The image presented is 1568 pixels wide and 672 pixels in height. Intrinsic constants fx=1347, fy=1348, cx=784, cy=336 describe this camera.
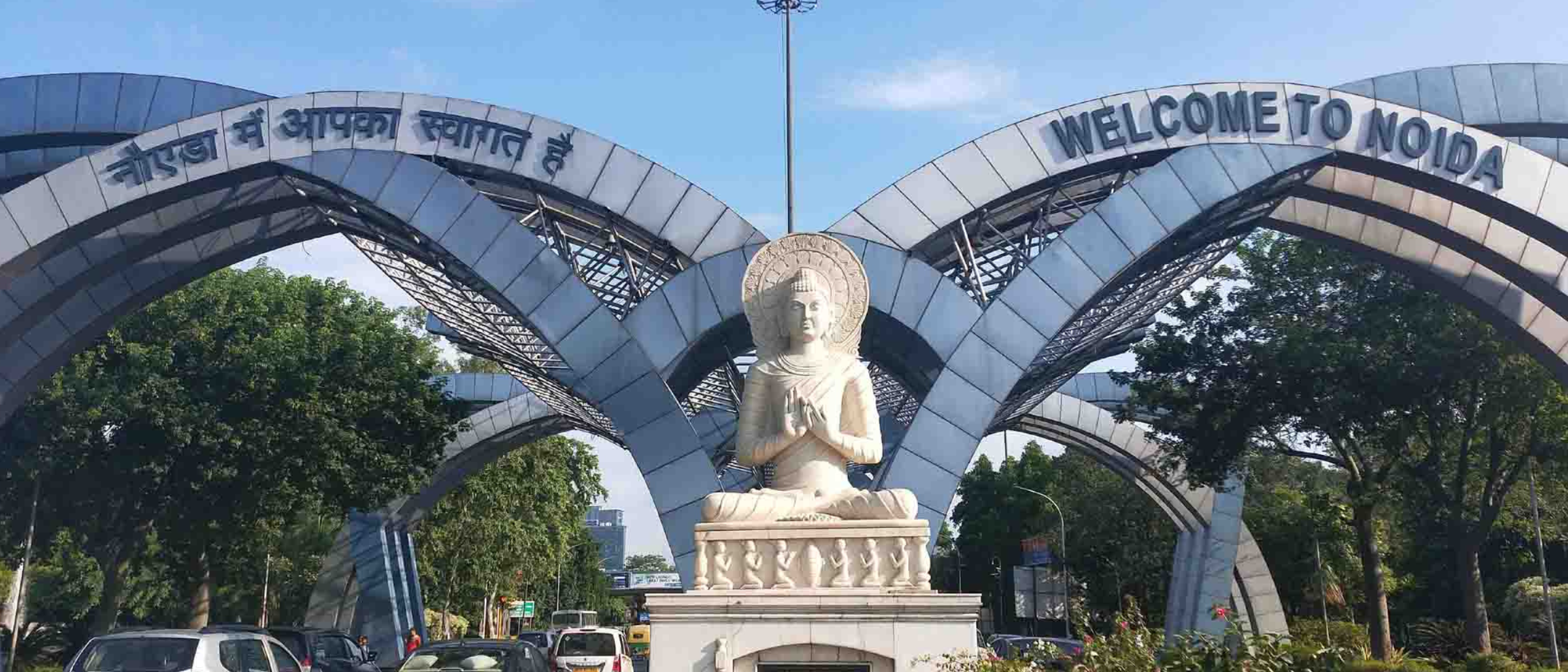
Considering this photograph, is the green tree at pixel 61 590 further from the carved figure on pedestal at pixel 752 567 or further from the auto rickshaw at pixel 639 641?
the carved figure on pedestal at pixel 752 567

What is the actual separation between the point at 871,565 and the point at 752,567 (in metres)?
1.01

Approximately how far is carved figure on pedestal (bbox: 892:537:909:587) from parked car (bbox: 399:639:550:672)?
6.42 meters

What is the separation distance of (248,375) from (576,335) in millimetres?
10788

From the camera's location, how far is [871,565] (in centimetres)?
1144

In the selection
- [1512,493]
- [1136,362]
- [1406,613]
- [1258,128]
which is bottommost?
[1406,613]

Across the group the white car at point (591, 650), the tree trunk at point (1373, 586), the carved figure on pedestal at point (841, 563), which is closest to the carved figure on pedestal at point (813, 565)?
the carved figure on pedestal at point (841, 563)

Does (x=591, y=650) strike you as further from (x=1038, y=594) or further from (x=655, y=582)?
(x=655, y=582)

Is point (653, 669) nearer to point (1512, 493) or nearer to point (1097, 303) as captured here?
point (1097, 303)

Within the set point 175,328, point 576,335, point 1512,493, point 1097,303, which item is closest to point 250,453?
point 175,328

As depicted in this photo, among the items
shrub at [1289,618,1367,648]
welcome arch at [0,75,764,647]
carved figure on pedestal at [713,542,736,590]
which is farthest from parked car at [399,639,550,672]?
shrub at [1289,618,1367,648]

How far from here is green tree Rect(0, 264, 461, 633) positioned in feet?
93.2

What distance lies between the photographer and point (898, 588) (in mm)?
11266

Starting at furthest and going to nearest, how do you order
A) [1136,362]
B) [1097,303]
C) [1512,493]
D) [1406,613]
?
[1406,613], [1512,493], [1136,362], [1097,303]

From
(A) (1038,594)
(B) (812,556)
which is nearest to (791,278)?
(B) (812,556)
